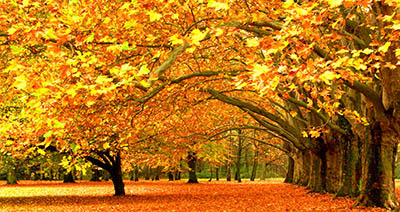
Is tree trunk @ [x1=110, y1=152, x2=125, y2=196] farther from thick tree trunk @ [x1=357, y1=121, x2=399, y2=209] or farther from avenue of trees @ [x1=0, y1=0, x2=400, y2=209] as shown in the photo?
thick tree trunk @ [x1=357, y1=121, x2=399, y2=209]

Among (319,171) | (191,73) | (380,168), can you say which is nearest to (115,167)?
(319,171)

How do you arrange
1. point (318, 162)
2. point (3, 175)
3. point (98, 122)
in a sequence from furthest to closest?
point (3, 175), point (318, 162), point (98, 122)

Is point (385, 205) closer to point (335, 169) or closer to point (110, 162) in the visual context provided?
point (335, 169)

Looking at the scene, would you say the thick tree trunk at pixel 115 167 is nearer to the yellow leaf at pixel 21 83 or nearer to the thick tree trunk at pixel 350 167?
the thick tree trunk at pixel 350 167

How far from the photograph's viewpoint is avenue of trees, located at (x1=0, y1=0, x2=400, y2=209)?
18.8 feet

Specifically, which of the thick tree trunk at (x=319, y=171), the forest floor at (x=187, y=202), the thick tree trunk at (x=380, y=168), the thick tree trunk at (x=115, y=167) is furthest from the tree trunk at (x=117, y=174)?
the thick tree trunk at (x=380, y=168)

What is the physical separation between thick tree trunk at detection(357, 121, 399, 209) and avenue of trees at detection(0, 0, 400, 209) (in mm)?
34

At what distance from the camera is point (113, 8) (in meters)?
10.2

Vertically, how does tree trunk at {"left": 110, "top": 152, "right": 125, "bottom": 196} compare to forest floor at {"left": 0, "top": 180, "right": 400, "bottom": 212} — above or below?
above

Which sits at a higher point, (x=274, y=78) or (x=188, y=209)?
(x=274, y=78)

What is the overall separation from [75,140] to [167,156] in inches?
426

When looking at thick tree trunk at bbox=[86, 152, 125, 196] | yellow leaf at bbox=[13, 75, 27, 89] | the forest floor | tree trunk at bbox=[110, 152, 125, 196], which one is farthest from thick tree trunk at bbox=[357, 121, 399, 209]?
tree trunk at bbox=[110, 152, 125, 196]

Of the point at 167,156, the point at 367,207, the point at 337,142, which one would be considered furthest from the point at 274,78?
the point at 167,156

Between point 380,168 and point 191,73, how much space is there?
682 cm
